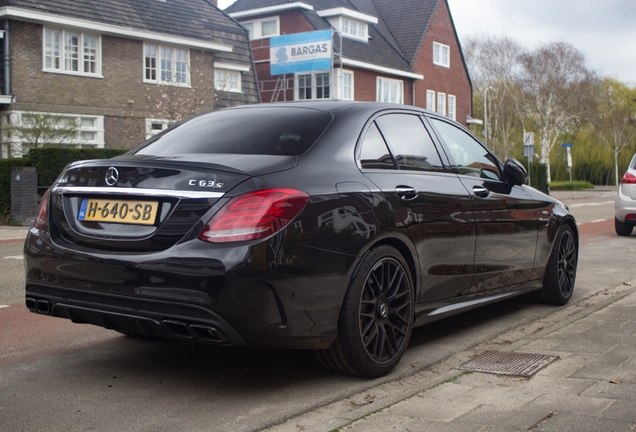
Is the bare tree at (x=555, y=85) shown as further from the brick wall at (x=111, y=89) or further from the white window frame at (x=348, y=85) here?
the brick wall at (x=111, y=89)

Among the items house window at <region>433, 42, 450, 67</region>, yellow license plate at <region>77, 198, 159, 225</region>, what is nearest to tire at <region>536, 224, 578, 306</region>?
yellow license plate at <region>77, 198, 159, 225</region>

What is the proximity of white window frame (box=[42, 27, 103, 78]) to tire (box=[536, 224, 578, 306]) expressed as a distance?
21.8m

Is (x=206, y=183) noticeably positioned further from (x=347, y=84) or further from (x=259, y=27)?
(x=259, y=27)

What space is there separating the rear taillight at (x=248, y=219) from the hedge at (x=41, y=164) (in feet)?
53.6

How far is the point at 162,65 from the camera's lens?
1164 inches

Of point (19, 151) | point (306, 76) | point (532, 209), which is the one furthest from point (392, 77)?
point (532, 209)

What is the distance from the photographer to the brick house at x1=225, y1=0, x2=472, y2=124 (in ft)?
132

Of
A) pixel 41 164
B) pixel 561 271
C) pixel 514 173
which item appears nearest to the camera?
pixel 514 173

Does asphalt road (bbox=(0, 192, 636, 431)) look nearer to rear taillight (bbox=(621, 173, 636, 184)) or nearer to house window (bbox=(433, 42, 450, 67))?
rear taillight (bbox=(621, 173, 636, 184))

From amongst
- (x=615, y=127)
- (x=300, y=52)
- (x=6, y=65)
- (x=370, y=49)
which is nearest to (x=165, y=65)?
(x=6, y=65)

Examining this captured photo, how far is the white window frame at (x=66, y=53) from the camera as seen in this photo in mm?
25594

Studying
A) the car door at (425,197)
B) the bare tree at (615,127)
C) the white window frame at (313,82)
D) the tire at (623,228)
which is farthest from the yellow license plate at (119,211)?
the bare tree at (615,127)

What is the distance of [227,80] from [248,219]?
99.5 feet

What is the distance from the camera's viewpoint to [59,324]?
616 cm
